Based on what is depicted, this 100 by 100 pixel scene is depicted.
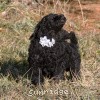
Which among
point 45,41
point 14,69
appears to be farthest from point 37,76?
point 14,69

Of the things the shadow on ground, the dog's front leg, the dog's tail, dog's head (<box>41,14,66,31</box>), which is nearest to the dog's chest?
dog's head (<box>41,14,66,31</box>)

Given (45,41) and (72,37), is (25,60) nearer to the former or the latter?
(72,37)

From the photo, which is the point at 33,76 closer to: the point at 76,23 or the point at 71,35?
the point at 71,35

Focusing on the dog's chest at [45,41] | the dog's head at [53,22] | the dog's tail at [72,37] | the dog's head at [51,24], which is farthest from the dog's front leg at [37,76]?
the dog's tail at [72,37]

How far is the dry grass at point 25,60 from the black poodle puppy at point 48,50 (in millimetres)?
183

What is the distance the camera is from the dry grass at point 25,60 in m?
5.50

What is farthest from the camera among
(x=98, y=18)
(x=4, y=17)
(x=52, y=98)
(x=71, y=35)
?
(x=98, y=18)

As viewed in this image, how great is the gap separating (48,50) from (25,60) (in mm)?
1445

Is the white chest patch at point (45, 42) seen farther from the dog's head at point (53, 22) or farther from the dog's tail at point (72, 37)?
the dog's tail at point (72, 37)

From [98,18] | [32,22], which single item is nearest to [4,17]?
[32,22]

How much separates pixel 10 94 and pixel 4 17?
12.8ft

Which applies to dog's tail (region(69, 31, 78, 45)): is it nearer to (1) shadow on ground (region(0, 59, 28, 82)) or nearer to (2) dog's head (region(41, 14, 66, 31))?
(2) dog's head (region(41, 14, 66, 31))

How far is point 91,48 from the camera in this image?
736cm

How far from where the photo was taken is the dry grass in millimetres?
5504
